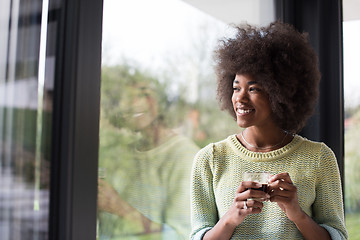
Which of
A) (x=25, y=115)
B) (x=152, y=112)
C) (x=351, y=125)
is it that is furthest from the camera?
(x=351, y=125)

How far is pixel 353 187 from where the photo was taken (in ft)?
8.30

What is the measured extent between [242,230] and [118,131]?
605 millimetres

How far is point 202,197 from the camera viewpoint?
1.73 m

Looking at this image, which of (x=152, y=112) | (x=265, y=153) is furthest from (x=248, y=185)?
(x=152, y=112)

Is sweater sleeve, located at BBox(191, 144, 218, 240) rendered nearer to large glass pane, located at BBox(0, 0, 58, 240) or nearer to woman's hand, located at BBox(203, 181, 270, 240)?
woman's hand, located at BBox(203, 181, 270, 240)

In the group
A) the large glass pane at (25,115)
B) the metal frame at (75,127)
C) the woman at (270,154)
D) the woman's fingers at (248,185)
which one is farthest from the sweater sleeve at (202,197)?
the large glass pane at (25,115)

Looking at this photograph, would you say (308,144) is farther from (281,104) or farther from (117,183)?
(117,183)

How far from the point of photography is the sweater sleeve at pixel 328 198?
1656mm

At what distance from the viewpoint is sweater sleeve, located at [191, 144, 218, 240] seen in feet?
5.56

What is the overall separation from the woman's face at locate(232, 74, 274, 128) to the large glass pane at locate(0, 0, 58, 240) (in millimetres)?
683

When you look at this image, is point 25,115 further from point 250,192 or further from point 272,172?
point 272,172

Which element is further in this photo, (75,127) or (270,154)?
(270,154)

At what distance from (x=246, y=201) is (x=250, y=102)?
0.38 m

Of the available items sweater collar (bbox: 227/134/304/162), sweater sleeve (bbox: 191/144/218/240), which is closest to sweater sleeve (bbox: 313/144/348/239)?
sweater collar (bbox: 227/134/304/162)
